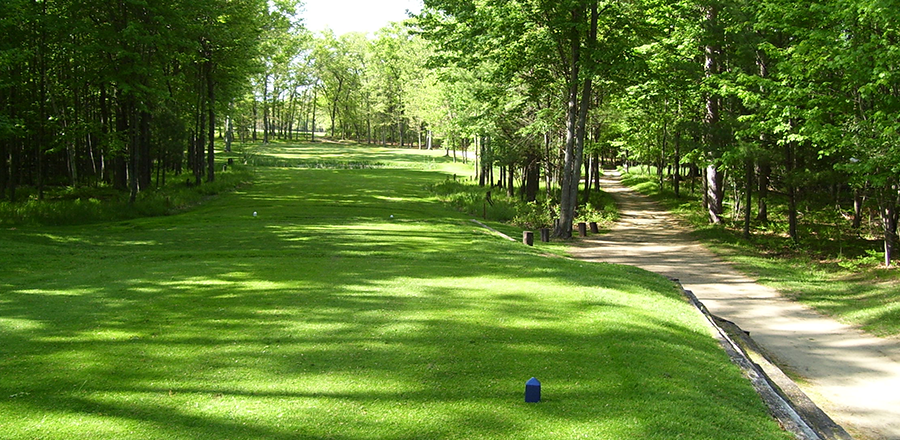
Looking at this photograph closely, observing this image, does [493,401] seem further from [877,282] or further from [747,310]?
[877,282]

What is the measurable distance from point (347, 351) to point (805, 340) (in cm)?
906

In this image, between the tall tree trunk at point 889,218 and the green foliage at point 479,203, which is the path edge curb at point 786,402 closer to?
the tall tree trunk at point 889,218

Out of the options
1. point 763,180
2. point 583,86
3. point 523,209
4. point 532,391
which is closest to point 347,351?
point 532,391

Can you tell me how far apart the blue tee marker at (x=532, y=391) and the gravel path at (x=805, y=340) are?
4332 millimetres

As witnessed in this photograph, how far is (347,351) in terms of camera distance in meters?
6.67

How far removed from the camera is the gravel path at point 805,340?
7.95 metres

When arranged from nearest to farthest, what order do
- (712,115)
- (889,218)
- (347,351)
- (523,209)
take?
(347,351)
(889,218)
(712,115)
(523,209)

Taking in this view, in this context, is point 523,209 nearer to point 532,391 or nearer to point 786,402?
point 786,402

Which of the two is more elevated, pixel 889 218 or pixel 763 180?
pixel 763 180

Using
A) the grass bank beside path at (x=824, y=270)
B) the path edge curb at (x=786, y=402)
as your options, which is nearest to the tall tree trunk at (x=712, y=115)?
the grass bank beside path at (x=824, y=270)

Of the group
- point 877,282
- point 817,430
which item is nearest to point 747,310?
point 877,282

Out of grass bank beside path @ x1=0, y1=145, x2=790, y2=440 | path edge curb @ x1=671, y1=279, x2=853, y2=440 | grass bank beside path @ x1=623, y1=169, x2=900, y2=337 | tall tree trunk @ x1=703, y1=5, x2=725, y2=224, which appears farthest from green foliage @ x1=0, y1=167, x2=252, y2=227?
tall tree trunk @ x1=703, y1=5, x2=725, y2=224

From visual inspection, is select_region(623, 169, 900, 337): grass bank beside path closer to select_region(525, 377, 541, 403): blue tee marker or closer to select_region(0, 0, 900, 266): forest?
select_region(0, 0, 900, 266): forest

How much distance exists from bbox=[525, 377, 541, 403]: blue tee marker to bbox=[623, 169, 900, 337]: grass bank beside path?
30.4 ft
